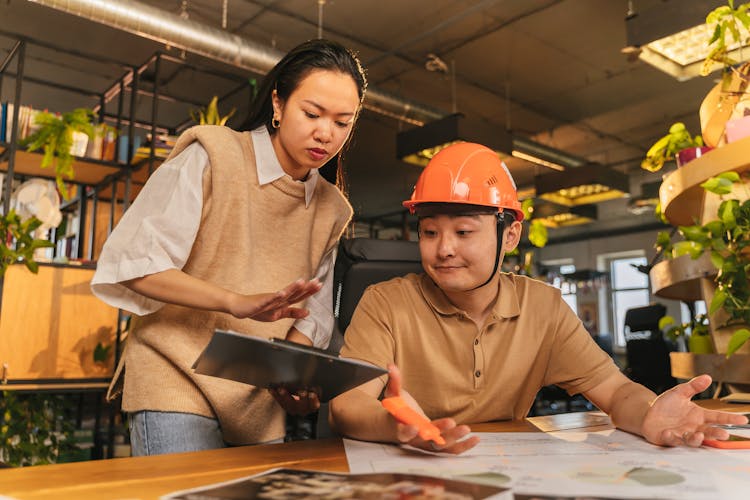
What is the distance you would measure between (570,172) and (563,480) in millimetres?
6373

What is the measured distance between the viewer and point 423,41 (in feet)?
19.0

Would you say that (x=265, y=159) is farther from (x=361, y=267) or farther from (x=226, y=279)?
(x=361, y=267)

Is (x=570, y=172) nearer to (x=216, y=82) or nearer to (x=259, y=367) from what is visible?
(x=216, y=82)

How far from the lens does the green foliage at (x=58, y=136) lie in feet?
11.0

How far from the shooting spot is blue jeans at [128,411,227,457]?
3.70 feet

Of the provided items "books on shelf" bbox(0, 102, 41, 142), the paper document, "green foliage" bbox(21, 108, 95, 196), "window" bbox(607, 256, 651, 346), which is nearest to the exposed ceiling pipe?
"books on shelf" bbox(0, 102, 41, 142)

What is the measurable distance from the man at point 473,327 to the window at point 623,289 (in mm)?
12709

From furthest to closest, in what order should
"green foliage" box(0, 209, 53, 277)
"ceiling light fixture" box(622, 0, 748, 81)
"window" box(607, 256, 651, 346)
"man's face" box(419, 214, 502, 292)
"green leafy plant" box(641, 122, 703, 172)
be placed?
1. "window" box(607, 256, 651, 346)
2. "ceiling light fixture" box(622, 0, 748, 81)
3. "green foliage" box(0, 209, 53, 277)
4. "green leafy plant" box(641, 122, 703, 172)
5. "man's face" box(419, 214, 502, 292)

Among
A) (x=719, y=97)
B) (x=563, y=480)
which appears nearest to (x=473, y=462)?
(x=563, y=480)

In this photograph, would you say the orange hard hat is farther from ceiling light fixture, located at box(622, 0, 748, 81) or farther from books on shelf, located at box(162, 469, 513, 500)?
ceiling light fixture, located at box(622, 0, 748, 81)

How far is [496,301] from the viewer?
1.33m

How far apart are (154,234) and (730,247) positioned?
1.67m

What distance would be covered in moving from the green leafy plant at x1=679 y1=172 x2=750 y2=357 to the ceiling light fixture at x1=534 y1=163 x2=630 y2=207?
486cm

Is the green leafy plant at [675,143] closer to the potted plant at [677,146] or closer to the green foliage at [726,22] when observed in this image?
the potted plant at [677,146]
